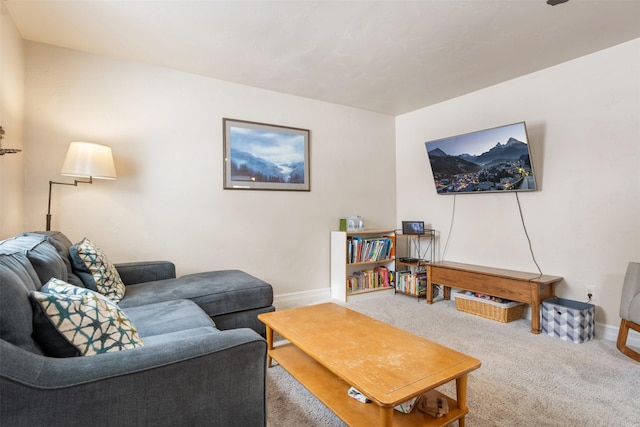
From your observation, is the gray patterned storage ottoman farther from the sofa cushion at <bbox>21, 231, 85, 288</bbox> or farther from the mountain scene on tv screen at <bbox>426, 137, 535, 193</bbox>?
the sofa cushion at <bbox>21, 231, 85, 288</bbox>

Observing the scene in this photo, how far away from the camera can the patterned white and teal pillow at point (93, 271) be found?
6.65 ft

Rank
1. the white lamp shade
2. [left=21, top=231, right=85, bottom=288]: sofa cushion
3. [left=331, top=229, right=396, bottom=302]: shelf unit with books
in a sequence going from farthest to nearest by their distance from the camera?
[left=331, top=229, right=396, bottom=302]: shelf unit with books < the white lamp shade < [left=21, top=231, right=85, bottom=288]: sofa cushion

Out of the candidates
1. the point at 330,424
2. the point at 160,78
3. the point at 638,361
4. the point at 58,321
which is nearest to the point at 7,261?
the point at 58,321

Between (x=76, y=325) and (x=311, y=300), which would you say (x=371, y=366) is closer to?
(x=76, y=325)

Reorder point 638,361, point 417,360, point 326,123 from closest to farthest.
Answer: point 417,360 → point 638,361 → point 326,123

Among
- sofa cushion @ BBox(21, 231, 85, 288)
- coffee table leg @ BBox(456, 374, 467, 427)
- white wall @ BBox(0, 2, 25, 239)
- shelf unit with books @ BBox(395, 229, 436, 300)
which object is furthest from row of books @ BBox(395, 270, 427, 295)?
white wall @ BBox(0, 2, 25, 239)

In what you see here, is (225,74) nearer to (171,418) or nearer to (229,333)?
(229,333)

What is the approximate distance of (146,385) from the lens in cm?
92

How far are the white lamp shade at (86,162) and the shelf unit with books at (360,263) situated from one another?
94.1 inches

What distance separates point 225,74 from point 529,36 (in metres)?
2.61

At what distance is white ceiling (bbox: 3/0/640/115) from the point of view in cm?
211

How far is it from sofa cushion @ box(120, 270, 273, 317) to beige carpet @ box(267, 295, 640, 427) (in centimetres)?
52

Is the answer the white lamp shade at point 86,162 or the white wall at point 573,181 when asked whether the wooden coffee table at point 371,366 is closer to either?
the white lamp shade at point 86,162

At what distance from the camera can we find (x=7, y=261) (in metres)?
1.11
